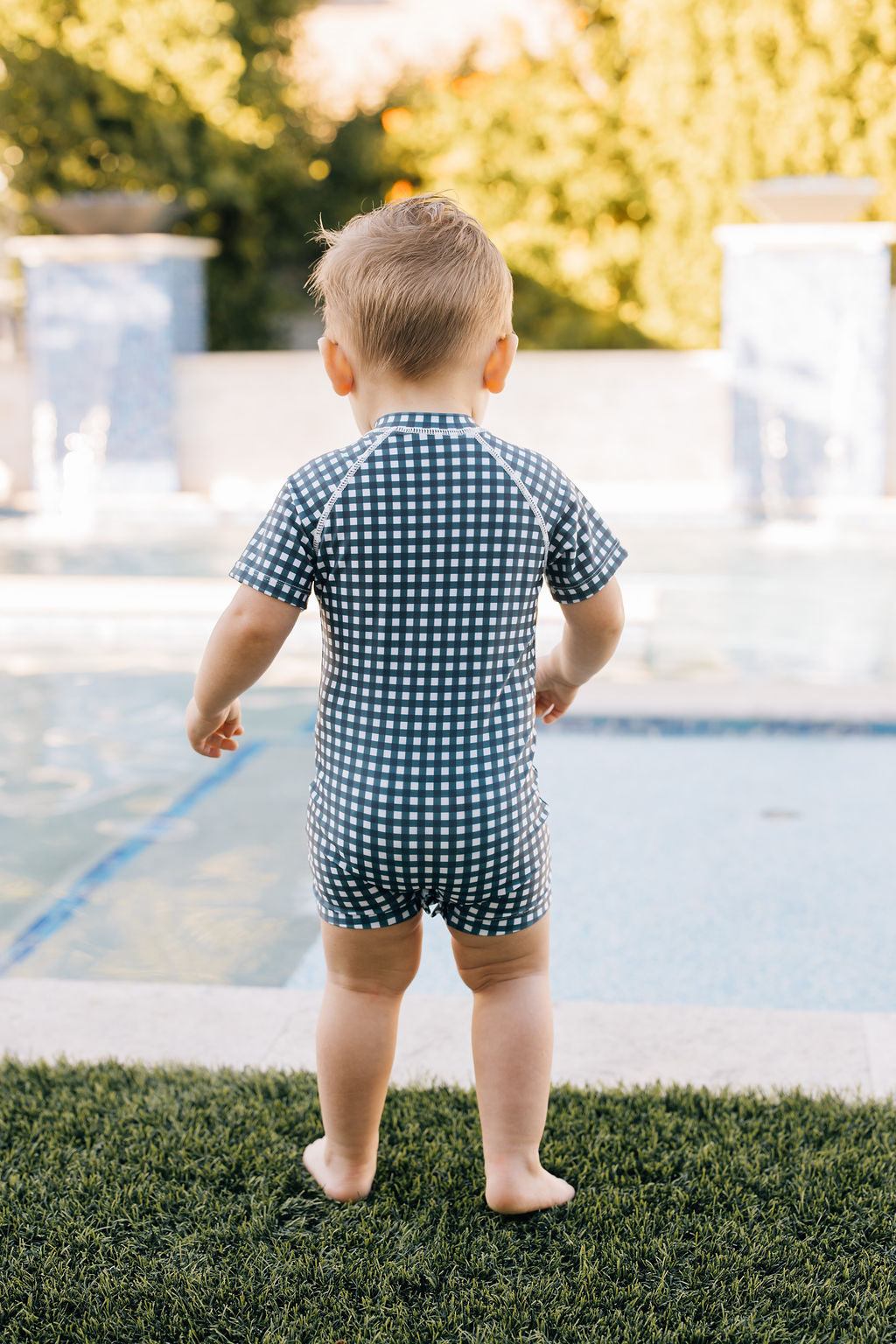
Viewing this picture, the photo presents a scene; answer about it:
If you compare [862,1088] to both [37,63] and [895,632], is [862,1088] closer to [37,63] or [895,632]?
[895,632]

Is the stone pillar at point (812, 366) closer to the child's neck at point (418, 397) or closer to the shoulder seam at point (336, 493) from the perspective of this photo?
the child's neck at point (418, 397)

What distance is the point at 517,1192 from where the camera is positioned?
1.81m

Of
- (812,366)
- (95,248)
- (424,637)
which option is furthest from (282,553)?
(95,248)

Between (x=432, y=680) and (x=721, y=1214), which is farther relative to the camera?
(x=721, y=1214)

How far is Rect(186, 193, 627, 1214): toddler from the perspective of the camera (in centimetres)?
163

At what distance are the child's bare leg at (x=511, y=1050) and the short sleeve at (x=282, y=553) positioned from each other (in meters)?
0.52

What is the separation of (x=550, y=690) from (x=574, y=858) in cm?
185

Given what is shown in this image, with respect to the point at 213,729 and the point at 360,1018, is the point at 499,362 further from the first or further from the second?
the point at 360,1018

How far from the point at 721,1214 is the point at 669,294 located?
13010 mm

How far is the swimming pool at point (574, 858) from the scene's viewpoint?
292 cm

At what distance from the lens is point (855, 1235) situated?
1.79 meters

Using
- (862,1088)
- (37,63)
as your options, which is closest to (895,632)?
(862,1088)

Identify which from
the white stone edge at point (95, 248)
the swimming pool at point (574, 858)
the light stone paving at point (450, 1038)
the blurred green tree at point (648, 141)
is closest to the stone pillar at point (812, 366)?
the blurred green tree at point (648, 141)

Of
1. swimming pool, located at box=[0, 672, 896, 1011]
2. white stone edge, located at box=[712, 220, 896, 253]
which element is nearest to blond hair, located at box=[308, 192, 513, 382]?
swimming pool, located at box=[0, 672, 896, 1011]
